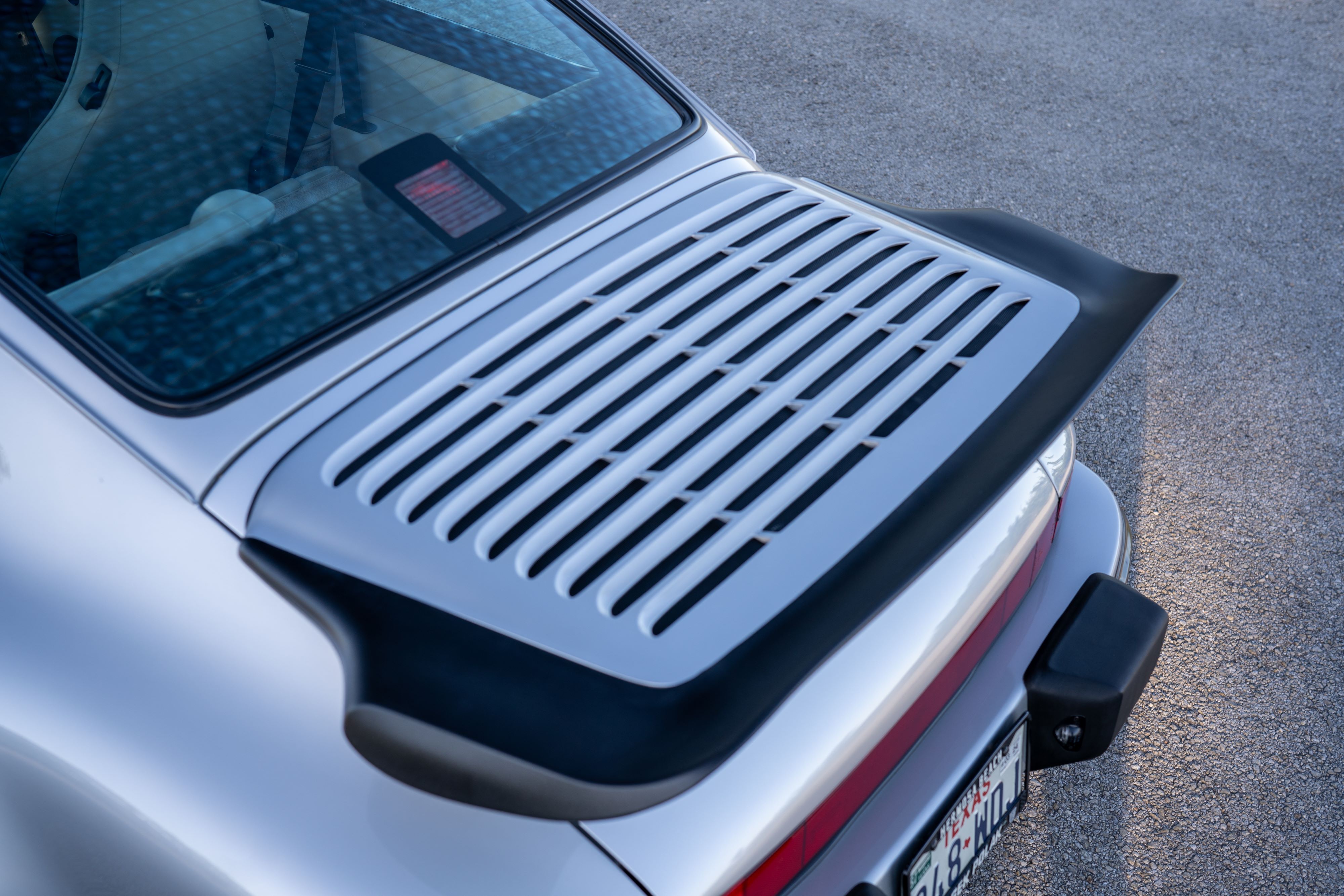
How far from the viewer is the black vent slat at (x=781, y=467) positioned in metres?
1.22

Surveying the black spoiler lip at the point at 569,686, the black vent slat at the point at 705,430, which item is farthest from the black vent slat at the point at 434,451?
the black vent slat at the point at 705,430

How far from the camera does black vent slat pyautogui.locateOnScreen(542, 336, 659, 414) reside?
132 cm

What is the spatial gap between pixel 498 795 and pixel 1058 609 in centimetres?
108

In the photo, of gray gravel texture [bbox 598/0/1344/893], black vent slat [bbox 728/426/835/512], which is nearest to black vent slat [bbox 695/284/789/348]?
black vent slat [bbox 728/426/835/512]

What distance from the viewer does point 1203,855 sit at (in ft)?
7.00

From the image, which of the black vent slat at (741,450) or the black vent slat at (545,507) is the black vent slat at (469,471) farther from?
the black vent slat at (741,450)

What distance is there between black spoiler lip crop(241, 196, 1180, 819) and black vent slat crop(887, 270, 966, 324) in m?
0.29

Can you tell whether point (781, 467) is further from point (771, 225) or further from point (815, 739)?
point (771, 225)

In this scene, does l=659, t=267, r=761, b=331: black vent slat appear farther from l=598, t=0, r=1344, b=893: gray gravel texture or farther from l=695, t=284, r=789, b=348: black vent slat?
l=598, t=0, r=1344, b=893: gray gravel texture

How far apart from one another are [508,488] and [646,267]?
1.63 feet

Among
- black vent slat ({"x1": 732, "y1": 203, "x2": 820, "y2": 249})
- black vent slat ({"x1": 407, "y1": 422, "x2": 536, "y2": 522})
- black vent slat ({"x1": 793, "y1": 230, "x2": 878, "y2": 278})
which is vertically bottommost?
black vent slat ({"x1": 407, "y1": 422, "x2": 536, "y2": 522})

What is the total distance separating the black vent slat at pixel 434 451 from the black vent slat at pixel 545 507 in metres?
0.15

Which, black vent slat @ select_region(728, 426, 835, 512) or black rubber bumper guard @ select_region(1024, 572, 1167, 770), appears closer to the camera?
black vent slat @ select_region(728, 426, 835, 512)

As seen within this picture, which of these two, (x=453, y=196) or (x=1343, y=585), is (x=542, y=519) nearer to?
(x=453, y=196)
